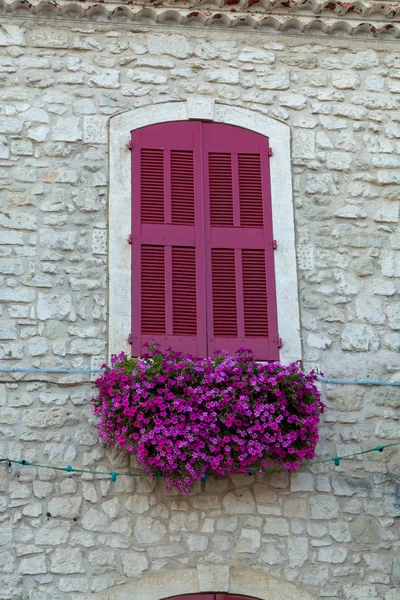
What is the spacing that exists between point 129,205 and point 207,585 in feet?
8.92

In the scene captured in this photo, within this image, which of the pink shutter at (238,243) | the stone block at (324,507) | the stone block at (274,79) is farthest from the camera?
the stone block at (274,79)

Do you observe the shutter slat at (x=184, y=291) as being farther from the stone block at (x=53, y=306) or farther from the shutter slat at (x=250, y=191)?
the stone block at (x=53, y=306)

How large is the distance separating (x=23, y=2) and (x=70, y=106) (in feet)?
3.15

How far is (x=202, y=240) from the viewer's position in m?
7.84

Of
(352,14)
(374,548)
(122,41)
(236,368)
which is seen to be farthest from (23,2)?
(374,548)

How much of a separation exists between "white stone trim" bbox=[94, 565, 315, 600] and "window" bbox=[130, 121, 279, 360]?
1.48 m

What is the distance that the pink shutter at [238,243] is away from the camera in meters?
7.64

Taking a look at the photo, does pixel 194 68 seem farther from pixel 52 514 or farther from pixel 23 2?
pixel 52 514

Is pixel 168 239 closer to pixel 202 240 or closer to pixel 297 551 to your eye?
pixel 202 240

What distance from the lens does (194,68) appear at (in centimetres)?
843

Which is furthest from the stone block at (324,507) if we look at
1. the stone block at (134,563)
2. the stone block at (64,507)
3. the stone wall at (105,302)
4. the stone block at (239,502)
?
the stone block at (64,507)

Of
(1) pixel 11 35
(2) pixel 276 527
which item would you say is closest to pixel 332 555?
(2) pixel 276 527

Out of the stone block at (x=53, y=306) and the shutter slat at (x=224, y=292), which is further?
the shutter slat at (x=224, y=292)

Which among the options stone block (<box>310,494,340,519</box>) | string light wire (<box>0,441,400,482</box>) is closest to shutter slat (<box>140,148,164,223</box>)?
string light wire (<box>0,441,400,482</box>)
